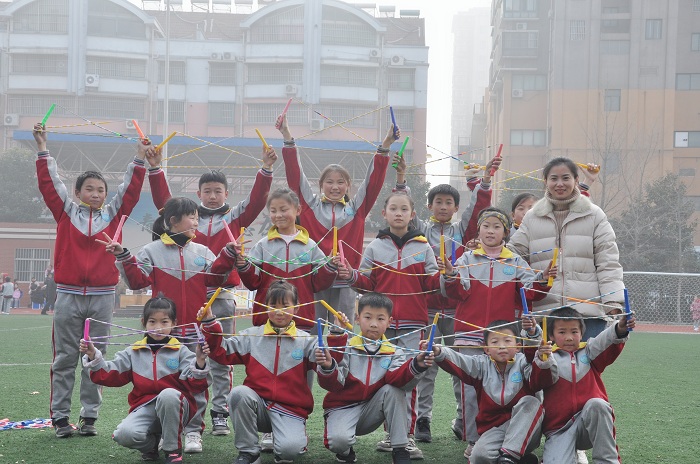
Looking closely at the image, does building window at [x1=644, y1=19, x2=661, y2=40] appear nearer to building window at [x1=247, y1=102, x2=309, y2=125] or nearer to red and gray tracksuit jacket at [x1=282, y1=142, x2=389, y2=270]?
building window at [x1=247, y1=102, x2=309, y2=125]

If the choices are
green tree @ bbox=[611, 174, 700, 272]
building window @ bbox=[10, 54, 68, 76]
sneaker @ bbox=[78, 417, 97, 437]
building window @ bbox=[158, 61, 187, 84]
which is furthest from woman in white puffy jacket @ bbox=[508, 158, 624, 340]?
building window @ bbox=[10, 54, 68, 76]

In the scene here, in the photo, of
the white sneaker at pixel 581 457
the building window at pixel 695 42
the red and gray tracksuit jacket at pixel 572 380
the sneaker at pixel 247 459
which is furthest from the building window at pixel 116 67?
the red and gray tracksuit jacket at pixel 572 380

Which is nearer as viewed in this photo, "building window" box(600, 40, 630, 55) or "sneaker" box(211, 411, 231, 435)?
"sneaker" box(211, 411, 231, 435)

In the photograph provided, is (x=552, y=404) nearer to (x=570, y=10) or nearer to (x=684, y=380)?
(x=684, y=380)

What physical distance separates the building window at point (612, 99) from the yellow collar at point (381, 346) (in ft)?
132

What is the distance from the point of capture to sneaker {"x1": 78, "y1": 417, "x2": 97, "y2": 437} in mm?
5758

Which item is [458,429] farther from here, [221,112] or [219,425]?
[221,112]

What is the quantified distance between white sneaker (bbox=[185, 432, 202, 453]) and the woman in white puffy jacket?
233cm

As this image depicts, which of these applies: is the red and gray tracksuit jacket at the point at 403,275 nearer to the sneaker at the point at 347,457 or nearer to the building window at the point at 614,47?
the sneaker at the point at 347,457

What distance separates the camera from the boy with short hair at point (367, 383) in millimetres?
5074

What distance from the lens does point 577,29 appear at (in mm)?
43094

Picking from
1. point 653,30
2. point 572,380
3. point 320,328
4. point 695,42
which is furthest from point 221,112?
point 572,380

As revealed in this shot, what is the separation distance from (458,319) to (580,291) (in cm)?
84

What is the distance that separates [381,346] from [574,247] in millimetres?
1343
